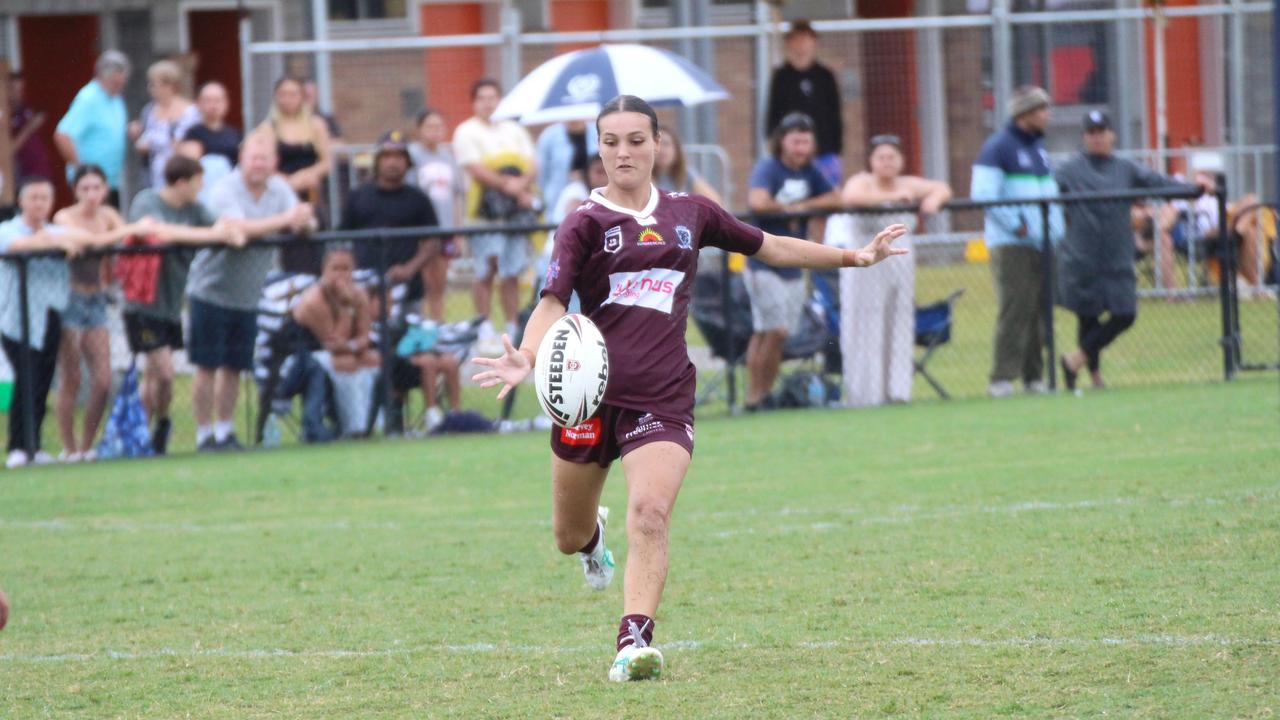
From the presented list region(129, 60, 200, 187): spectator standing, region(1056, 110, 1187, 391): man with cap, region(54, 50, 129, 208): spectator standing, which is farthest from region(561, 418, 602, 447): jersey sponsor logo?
region(54, 50, 129, 208): spectator standing

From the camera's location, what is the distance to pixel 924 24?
18641mm

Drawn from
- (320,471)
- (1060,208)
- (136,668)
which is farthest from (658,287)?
(1060,208)

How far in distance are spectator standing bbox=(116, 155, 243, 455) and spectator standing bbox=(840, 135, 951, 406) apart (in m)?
4.57

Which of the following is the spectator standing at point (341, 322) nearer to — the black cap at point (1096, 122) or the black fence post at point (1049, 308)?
the black fence post at point (1049, 308)

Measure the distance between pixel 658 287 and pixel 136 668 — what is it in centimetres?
228

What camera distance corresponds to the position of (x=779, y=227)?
1420cm

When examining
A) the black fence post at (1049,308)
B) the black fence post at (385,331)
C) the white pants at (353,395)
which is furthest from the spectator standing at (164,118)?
the black fence post at (1049,308)

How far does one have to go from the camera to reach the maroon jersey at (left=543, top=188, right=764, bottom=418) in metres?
6.30

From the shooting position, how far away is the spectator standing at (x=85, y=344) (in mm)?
13367

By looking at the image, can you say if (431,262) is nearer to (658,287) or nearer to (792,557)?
(792,557)

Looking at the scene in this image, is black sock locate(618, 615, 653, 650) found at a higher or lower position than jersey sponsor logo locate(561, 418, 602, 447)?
lower

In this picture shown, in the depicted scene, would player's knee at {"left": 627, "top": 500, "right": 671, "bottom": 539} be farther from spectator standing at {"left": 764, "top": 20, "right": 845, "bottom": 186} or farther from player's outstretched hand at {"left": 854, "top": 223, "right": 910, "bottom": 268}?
spectator standing at {"left": 764, "top": 20, "right": 845, "bottom": 186}

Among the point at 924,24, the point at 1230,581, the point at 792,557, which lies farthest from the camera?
the point at 924,24

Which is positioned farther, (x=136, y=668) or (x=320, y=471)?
(x=320, y=471)
